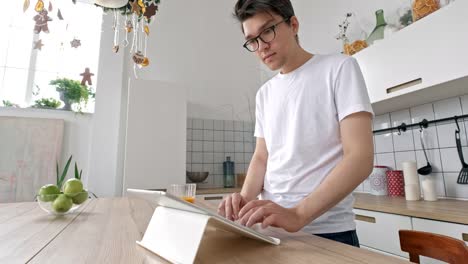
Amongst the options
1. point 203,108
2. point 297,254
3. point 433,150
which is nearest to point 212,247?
point 297,254

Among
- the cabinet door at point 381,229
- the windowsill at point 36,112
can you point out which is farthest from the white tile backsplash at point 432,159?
the windowsill at point 36,112

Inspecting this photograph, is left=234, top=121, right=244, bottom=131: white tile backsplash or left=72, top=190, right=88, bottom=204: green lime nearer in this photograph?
left=72, top=190, right=88, bottom=204: green lime

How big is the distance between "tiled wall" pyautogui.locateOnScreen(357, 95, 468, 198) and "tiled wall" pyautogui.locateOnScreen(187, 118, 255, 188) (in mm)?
1638

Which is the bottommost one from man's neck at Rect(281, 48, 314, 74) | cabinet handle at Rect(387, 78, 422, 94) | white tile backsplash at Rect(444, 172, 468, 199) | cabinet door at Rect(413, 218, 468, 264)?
cabinet door at Rect(413, 218, 468, 264)

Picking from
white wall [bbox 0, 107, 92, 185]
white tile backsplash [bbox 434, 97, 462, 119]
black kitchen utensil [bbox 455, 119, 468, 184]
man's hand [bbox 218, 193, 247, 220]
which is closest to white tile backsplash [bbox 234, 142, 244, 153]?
white wall [bbox 0, 107, 92, 185]

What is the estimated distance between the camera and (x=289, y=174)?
2.75 feet

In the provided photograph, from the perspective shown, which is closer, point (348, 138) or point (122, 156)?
point (348, 138)

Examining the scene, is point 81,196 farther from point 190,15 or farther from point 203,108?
point 190,15

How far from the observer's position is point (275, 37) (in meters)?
0.85

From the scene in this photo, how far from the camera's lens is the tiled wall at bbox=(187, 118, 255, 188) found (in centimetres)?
305

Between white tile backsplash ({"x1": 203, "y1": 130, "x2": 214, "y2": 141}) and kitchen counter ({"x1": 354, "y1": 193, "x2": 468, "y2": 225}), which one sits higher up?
white tile backsplash ({"x1": 203, "y1": 130, "x2": 214, "y2": 141})

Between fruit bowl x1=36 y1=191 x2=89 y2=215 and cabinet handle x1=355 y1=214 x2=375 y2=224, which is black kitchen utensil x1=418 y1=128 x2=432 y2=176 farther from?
fruit bowl x1=36 y1=191 x2=89 y2=215

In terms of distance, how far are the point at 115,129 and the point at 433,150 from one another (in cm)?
266

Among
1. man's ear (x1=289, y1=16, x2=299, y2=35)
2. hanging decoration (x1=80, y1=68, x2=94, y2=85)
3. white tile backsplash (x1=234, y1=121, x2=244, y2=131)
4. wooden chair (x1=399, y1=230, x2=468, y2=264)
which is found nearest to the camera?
wooden chair (x1=399, y1=230, x2=468, y2=264)
